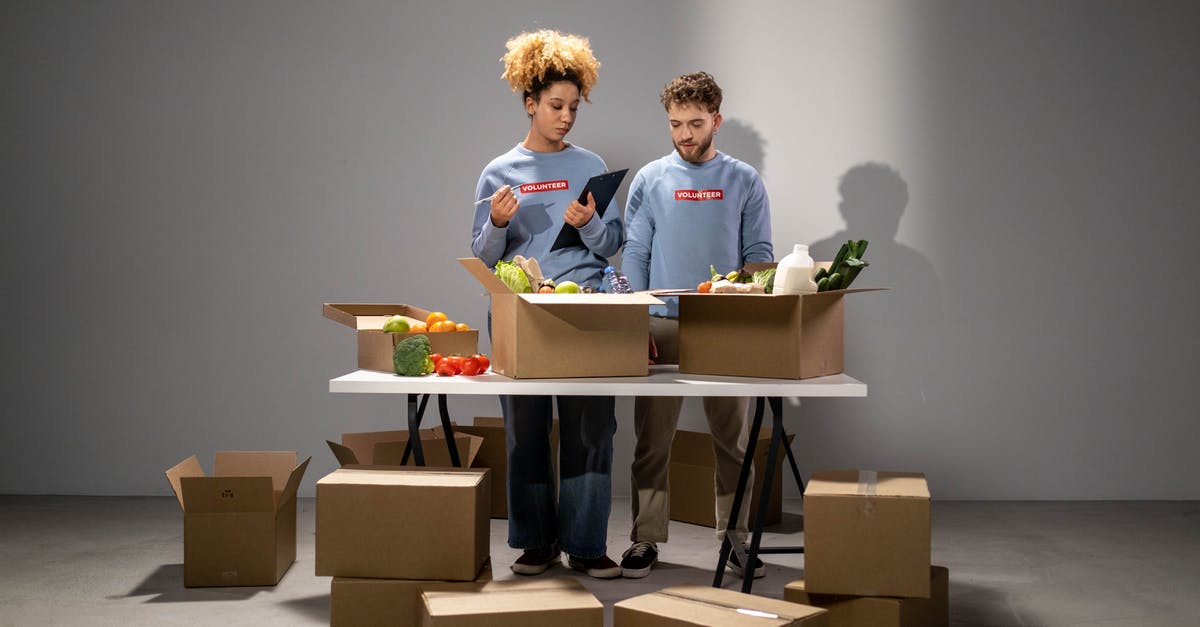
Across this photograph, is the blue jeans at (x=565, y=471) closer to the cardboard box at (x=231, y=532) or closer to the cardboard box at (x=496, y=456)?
the cardboard box at (x=231, y=532)

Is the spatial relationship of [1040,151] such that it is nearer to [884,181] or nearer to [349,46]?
[884,181]

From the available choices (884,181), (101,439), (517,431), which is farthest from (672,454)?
(101,439)

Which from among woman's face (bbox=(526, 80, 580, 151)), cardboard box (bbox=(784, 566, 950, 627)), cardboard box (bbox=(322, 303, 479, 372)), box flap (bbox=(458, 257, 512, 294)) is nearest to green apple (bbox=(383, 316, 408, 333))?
cardboard box (bbox=(322, 303, 479, 372))

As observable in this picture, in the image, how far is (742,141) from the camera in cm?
491

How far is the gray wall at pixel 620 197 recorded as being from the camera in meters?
4.88

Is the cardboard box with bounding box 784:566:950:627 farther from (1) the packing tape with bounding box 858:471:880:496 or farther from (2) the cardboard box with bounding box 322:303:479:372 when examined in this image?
(2) the cardboard box with bounding box 322:303:479:372

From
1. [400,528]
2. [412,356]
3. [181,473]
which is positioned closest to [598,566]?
[400,528]

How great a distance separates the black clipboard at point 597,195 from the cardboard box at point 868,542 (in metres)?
1.10

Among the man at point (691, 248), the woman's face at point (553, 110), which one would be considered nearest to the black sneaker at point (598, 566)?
the man at point (691, 248)

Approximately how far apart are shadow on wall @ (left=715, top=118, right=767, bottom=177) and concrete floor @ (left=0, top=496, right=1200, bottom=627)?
159 cm

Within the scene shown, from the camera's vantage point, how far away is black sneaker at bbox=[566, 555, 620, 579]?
3459 millimetres

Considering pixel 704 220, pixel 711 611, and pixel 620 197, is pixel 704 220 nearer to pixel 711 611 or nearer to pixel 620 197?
pixel 620 197

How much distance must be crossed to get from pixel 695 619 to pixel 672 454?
2113mm

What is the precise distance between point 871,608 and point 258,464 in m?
2.20
